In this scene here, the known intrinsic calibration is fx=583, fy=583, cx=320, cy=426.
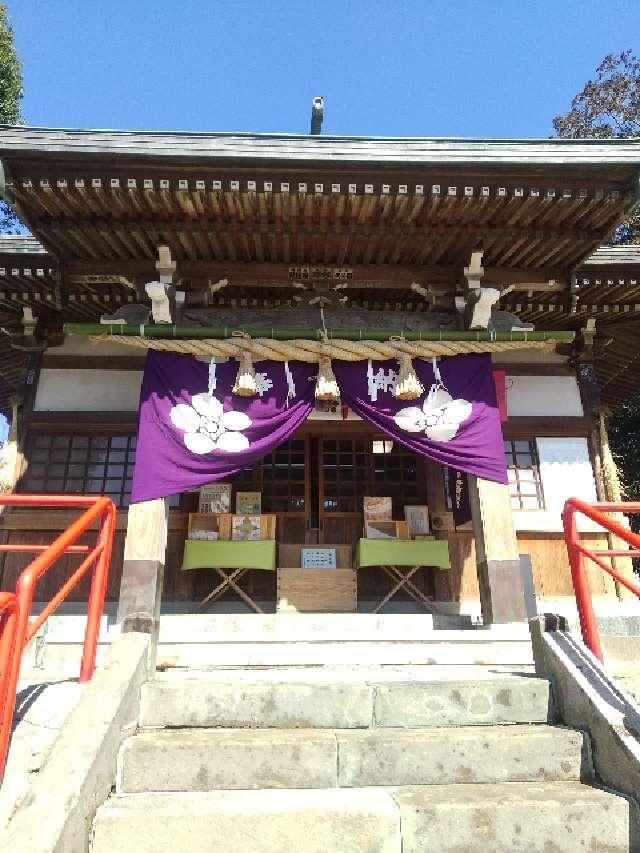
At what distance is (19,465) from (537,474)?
23.5 feet

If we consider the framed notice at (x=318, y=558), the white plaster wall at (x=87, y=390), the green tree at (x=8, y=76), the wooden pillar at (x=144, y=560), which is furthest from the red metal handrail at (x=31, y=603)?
the green tree at (x=8, y=76)

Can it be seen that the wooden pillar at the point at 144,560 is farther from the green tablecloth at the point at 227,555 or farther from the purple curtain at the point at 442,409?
the purple curtain at the point at 442,409

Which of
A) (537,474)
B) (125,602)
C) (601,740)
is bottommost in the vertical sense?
(601,740)

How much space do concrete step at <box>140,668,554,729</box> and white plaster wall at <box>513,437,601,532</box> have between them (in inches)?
191

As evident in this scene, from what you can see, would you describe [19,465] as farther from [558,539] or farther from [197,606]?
[558,539]

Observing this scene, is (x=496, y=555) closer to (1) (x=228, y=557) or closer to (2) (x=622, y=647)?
(2) (x=622, y=647)

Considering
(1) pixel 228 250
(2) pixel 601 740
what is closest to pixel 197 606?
(1) pixel 228 250

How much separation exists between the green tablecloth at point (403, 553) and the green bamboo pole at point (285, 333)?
8.85ft

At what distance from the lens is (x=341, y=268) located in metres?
7.16

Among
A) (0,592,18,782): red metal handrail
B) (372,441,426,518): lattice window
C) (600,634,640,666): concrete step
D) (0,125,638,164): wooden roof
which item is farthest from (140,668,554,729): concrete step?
(372,441,426,518): lattice window

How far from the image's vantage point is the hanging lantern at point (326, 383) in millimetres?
6652

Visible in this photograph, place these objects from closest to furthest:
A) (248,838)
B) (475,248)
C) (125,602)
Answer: (248,838) < (125,602) < (475,248)

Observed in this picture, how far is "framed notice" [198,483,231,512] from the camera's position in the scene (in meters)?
8.34

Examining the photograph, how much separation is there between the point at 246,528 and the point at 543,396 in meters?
4.70
